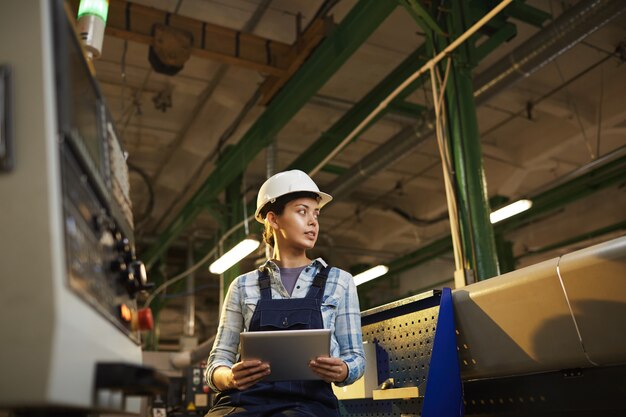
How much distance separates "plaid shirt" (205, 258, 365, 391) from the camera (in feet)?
6.48

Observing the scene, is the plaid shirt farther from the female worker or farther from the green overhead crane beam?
the green overhead crane beam

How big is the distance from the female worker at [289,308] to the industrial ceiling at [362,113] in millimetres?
2179

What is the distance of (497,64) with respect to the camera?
504 centimetres

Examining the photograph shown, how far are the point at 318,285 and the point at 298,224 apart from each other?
0.27 m

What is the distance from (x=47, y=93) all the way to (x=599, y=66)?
21.2 feet

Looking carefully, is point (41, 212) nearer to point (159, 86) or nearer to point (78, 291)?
point (78, 291)

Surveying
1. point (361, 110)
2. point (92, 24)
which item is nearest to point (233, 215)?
point (361, 110)

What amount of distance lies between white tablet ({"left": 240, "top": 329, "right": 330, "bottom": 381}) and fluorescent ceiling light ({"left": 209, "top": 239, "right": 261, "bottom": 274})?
4178 mm

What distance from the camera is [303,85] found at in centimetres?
516

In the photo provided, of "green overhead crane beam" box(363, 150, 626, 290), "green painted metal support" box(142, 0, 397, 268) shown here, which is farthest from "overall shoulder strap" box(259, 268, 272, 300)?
"green overhead crane beam" box(363, 150, 626, 290)

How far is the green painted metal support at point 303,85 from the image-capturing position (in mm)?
4488

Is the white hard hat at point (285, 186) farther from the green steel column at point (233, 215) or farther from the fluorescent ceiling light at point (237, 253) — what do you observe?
the green steel column at point (233, 215)

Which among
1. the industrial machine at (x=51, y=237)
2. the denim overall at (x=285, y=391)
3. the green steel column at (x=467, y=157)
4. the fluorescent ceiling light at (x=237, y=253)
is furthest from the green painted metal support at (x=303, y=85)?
the industrial machine at (x=51, y=237)

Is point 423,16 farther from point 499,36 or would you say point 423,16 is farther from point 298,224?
point 298,224
